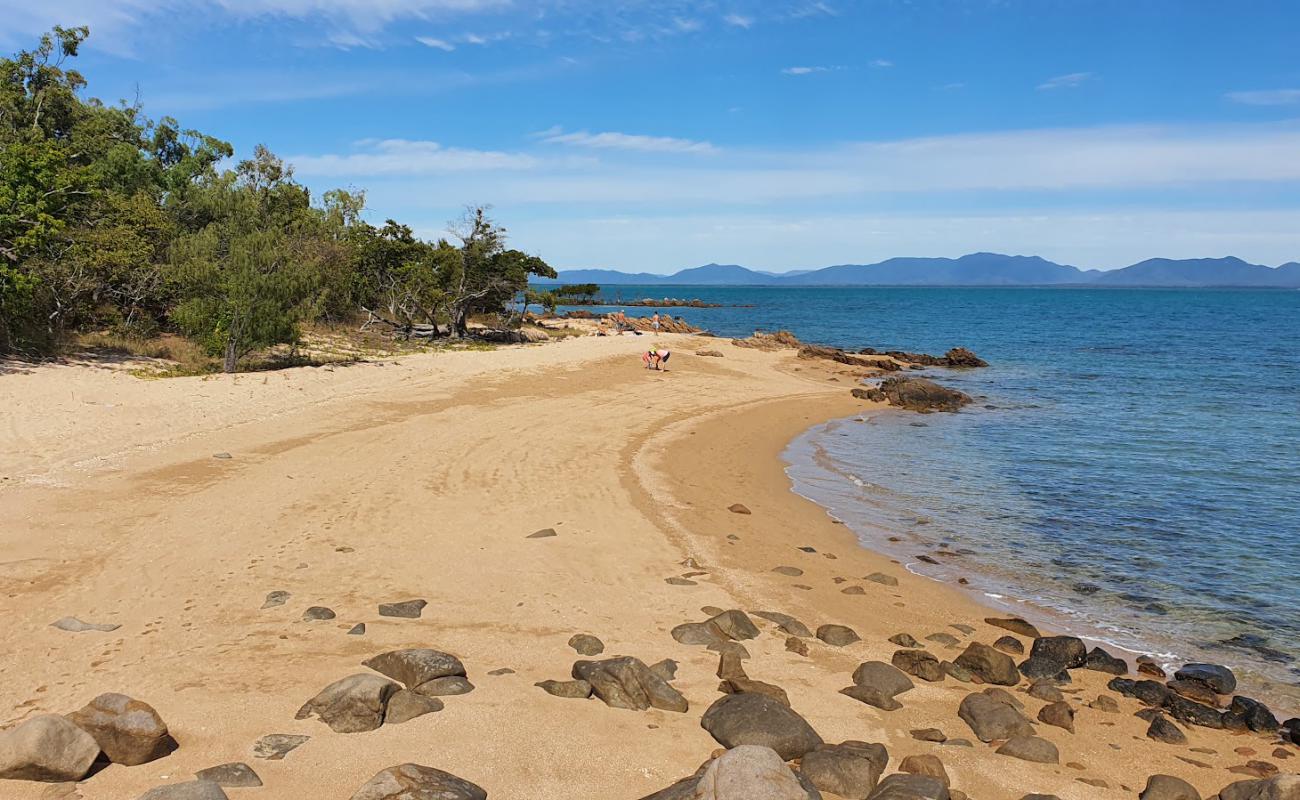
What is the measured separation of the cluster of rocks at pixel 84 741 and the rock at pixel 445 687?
1.97 metres

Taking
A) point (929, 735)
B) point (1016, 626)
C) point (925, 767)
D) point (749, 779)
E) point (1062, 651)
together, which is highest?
point (749, 779)

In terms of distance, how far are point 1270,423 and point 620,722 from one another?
1197 inches

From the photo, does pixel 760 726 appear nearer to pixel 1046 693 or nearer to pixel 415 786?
pixel 415 786

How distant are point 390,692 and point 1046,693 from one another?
6.64 m

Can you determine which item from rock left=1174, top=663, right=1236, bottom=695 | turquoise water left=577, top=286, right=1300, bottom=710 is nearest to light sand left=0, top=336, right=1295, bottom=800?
rock left=1174, top=663, right=1236, bottom=695

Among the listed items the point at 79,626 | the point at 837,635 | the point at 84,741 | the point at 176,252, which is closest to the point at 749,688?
the point at 837,635

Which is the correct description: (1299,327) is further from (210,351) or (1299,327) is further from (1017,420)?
(210,351)

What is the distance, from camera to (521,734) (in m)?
6.79

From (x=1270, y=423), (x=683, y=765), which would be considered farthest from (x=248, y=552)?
(x=1270, y=423)

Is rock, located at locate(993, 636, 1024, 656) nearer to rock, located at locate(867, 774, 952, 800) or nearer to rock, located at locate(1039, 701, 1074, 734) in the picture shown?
rock, located at locate(1039, 701, 1074, 734)

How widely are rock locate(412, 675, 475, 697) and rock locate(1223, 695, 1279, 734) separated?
7535mm

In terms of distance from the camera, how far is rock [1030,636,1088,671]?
938 cm

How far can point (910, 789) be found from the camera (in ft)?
19.7

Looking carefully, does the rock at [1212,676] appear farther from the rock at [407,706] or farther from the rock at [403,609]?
the rock at [403,609]
